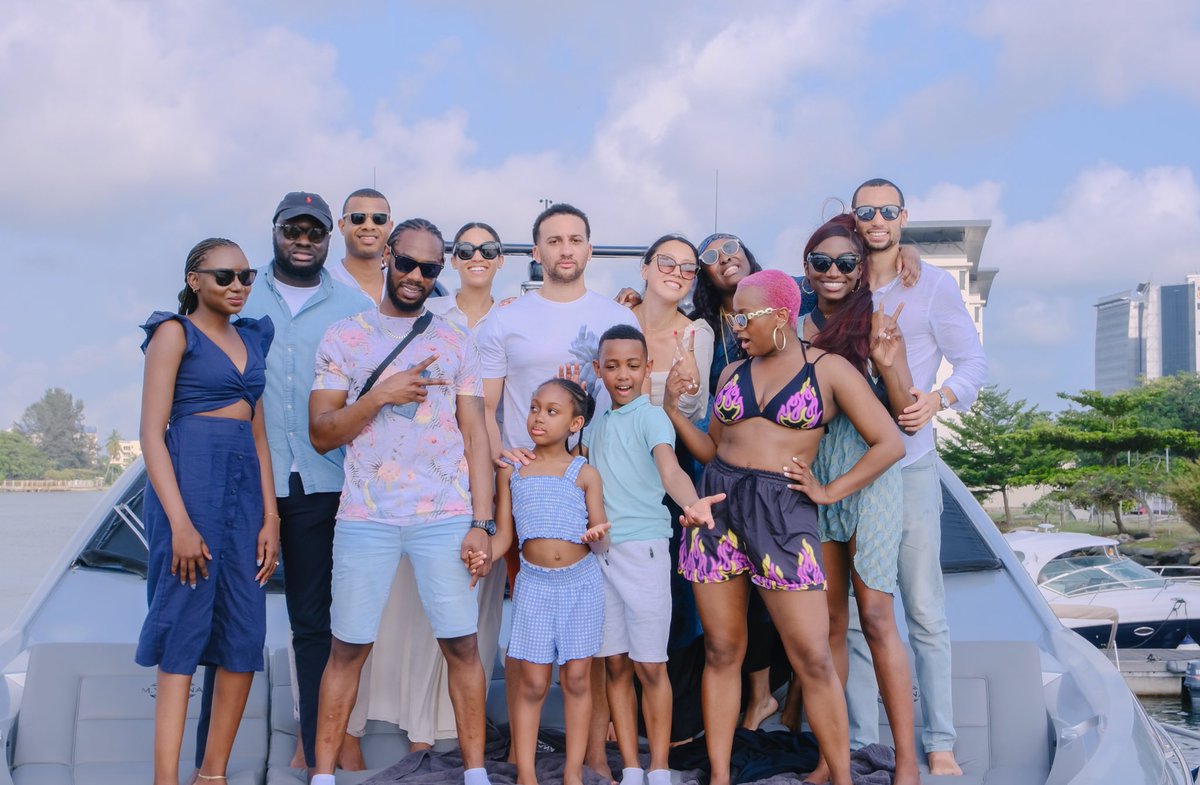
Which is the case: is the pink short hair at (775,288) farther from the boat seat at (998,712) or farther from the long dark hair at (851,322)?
the boat seat at (998,712)

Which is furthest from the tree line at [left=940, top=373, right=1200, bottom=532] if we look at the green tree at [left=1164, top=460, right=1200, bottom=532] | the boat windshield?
the boat windshield

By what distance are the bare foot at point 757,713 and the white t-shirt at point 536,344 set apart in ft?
4.32

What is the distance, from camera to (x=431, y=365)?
3.91 metres

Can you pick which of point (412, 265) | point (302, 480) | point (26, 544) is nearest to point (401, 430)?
point (302, 480)

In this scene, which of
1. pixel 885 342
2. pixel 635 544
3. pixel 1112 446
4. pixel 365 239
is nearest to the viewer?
pixel 885 342

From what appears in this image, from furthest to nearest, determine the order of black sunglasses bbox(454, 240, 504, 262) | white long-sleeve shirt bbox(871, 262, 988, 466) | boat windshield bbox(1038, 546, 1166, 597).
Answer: boat windshield bbox(1038, 546, 1166, 597), black sunglasses bbox(454, 240, 504, 262), white long-sleeve shirt bbox(871, 262, 988, 466)

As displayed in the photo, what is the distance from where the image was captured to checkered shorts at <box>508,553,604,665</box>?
3.81 metres

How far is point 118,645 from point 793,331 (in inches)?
107

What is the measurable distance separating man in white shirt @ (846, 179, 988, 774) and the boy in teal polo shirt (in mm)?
771

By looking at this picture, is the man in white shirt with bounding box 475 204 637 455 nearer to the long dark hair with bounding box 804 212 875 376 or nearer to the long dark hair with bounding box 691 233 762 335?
the long dark hair with bounding box 691 233 762 335

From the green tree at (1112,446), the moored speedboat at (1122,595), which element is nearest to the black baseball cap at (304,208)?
the moored speedboat at (1122,595)

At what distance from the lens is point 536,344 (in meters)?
4.25

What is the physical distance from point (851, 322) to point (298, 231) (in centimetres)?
208

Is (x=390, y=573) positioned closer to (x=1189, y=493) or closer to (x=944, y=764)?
(x=944, y=764)
